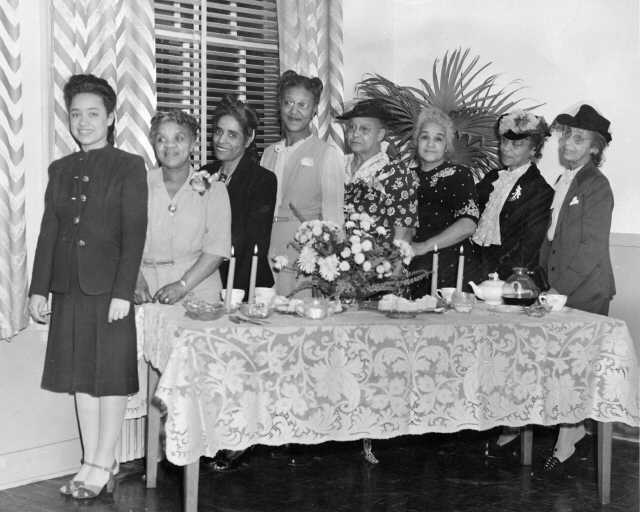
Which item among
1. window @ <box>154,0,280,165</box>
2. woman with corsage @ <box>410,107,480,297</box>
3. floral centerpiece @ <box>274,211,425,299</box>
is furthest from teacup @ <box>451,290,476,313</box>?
window @ <box>154,0,280,165</box>

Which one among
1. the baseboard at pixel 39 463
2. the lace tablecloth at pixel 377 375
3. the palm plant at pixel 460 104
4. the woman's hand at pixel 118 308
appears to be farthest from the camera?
the palm plant at pixel 460 104

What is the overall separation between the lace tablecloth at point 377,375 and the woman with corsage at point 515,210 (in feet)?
2.62

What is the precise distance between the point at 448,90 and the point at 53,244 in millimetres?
3021

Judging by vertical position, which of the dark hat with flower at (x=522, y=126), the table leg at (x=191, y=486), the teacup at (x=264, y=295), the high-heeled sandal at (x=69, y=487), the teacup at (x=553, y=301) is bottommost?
the high-heeled sandal at (x=69, y=487)

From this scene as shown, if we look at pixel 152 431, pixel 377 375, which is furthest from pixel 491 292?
pixel 152 431

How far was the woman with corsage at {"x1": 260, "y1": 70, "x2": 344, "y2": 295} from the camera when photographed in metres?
4.62

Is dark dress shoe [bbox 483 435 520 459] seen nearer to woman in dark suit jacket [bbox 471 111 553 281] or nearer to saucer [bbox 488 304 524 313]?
woman in dark suit jacket [bbox 471 111 553 281]

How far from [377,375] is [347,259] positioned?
0.52 metres

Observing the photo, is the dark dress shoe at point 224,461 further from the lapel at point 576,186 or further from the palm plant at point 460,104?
the palm plant at point 460,104

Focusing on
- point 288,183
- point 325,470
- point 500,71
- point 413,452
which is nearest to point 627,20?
point 500,71

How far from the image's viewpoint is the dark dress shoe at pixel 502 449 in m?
4.86

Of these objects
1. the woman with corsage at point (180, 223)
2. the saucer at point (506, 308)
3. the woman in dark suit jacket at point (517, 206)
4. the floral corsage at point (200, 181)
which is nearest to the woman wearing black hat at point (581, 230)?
the woman in dark suit jacket at point (517, 206)

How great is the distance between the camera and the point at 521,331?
3840 mm

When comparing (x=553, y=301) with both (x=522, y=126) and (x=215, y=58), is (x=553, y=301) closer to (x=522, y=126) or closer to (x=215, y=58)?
(x=522, y=126)
